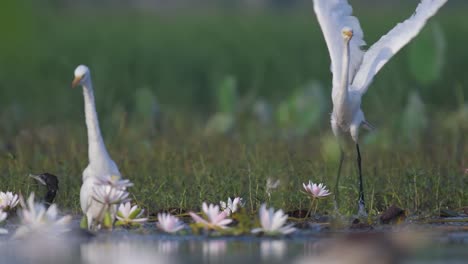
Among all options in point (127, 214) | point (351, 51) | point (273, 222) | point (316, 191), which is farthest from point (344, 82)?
point (127, 214)

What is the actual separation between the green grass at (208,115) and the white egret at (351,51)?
0.30 m

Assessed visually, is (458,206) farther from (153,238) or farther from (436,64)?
(436,64)

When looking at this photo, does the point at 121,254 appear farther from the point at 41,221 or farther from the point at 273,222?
the point at 273,222

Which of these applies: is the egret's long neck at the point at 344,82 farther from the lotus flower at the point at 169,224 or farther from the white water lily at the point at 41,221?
the white water lily at the point at 41,221

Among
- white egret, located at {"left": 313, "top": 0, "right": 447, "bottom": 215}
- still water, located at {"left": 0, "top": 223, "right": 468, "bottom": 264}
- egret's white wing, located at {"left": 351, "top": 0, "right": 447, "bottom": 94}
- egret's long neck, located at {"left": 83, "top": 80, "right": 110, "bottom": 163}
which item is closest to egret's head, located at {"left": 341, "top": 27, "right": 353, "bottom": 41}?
white egret, located at {"left": 313, "top": 0, "right": 447, "bottom": 215}

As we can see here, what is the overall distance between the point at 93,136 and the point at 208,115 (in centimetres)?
606

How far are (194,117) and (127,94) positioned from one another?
4.72ft

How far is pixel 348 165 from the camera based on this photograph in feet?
23.1

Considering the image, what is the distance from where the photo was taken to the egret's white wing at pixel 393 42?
621 cm

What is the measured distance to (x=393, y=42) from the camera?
6312mm

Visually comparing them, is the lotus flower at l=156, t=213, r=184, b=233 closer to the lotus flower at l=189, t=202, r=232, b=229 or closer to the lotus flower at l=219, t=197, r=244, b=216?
the lotus flower at l=189, t=202, r=232, b=229

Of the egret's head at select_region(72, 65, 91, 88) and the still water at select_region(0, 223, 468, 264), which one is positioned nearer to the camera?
the still water at select_region(0, 223, 468, 264)

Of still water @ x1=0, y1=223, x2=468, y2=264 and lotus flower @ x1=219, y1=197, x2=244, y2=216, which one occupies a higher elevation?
lotus flower @ x1=219, y1=197, x2=244, y2=216

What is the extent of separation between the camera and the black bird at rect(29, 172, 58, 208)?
5.43m
